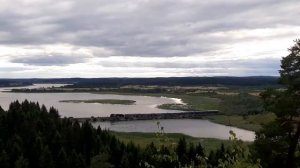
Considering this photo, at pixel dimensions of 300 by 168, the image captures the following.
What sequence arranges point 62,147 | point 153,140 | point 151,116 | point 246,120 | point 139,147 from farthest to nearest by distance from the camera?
point 151,116
point 246,120
point 153,140
point 139,147
point 62,147

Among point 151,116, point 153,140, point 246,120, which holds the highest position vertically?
point 246,120

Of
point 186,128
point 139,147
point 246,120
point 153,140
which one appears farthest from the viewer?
point 246,120

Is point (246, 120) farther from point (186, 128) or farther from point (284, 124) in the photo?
point (284, 124)

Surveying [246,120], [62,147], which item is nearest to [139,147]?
[62,147]

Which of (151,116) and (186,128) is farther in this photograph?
(151,116)

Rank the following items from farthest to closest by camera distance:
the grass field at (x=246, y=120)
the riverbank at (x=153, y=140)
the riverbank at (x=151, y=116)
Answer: the riverbank at (x=151, y=116)
the grass field at (x=246, y=120)
the riverbank at (x=153, y=140)

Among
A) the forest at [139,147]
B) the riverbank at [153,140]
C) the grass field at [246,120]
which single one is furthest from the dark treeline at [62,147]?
the grass field at [246,120]

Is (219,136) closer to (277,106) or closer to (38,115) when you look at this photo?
(38,115)

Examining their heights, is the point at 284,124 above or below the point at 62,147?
above

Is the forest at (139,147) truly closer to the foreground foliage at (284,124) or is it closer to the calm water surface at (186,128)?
the foreground foliage at (284,124)

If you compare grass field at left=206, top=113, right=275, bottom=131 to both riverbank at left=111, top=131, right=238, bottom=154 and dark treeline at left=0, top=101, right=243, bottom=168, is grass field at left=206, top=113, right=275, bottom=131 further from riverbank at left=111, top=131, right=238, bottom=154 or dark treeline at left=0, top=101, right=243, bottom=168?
dark treeline at left=0, top=101, right=243, bottom=168
